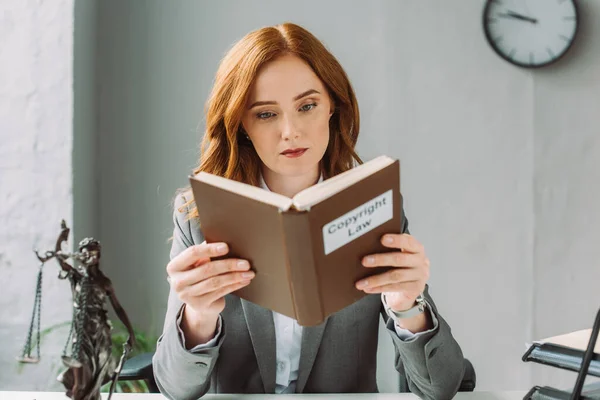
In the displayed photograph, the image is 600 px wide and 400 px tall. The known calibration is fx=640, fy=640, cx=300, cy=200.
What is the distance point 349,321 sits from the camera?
4.80 feet

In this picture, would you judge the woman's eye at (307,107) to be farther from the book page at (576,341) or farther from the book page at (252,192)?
the book page at (576,341)

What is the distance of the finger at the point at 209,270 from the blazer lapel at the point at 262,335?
377 mm

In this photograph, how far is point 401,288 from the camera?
108 cm

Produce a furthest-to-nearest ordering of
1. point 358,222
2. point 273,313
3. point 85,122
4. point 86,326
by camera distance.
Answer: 1. point 85,122
2. point 273,313
3. point 358,222
4. point 86,326

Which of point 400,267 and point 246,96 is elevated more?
point 246,96

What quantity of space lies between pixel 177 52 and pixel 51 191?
0.77 meters

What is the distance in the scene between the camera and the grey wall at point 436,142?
264cm

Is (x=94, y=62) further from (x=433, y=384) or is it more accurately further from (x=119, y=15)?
(x=433, y=384)

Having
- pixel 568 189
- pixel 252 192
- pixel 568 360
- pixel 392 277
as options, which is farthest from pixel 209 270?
pixel 568 189

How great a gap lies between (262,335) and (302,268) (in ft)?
1.76

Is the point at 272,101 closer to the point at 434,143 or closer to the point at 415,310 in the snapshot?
the point at 415,310

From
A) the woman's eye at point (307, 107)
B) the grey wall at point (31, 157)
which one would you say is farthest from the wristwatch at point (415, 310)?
the grey wall at point (31, 157)

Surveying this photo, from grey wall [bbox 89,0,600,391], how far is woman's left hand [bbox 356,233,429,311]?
1.63 m

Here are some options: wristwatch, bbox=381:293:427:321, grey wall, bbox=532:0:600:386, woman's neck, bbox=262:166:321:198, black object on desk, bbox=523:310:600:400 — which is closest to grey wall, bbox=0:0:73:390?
woman's neck, bbox=262:166:321:198
